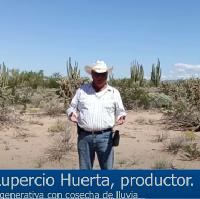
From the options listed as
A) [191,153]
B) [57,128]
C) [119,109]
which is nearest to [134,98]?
[57,128]

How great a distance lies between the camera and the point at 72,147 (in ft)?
37.6

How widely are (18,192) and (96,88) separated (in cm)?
173

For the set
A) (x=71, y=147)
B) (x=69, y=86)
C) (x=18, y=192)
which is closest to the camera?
(x=18, y=192)

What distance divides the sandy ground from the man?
308cm

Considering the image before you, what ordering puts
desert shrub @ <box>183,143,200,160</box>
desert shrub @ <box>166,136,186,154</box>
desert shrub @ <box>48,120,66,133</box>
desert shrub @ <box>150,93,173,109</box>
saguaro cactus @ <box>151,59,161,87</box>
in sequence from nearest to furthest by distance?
1. desert shrub @ <box>183,143,200,160</box>
2. desert shrub @ <box>166,136,186,154</box>
3. desert shrub @ <box>48,120,66,133</box>
4. desert shrub @ <box>150,93,173,109</box>
5. saguaro cactus @ <box>151,59,161,87</box>

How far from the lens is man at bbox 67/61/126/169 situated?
635 centimetres

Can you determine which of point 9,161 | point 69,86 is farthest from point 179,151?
point 69,86

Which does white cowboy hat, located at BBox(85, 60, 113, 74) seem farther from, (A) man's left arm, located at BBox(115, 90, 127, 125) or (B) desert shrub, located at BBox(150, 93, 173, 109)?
(B) desert shrub, located at BBox(150, 93, 173, 109)

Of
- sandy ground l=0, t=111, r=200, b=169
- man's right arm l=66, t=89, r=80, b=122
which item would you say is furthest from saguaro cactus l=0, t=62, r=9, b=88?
man's right arm l=66, t=89, r=80, b=122

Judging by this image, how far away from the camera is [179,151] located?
11070 millimetres

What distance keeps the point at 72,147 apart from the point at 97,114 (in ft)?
17.2

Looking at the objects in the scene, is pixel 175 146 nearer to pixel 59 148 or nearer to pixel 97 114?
pixel 59 148

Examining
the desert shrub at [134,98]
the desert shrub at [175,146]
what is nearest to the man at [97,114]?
the desert shrub at [175,146]

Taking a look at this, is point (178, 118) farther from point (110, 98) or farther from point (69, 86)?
point (110, 98)
